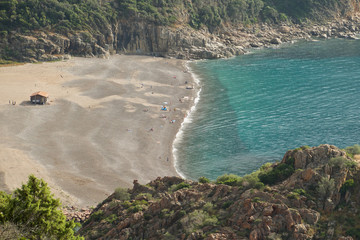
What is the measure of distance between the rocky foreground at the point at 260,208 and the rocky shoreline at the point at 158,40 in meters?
82.1

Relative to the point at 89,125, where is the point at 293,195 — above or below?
above

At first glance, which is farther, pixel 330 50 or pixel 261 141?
pixel 330 50

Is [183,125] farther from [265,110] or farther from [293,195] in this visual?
[293,195]

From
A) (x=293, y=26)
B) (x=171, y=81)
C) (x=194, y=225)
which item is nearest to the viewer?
(x=194, y=225)

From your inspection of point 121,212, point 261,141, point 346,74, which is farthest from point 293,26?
point 121,212

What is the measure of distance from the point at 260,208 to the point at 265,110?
2013 inches

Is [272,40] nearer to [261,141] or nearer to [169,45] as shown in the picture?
[169,45]

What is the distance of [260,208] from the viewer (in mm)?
26312

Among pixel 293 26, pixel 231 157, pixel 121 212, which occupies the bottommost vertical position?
pixel 231 157

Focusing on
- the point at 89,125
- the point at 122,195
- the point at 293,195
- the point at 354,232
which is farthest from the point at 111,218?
the point at 89,125

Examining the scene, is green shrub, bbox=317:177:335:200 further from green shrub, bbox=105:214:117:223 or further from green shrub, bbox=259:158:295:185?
green shrub, bbox=105:214:117:223

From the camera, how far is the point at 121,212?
31.9 meters

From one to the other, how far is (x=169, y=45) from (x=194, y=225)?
100m

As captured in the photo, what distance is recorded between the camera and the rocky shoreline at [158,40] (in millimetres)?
104812
